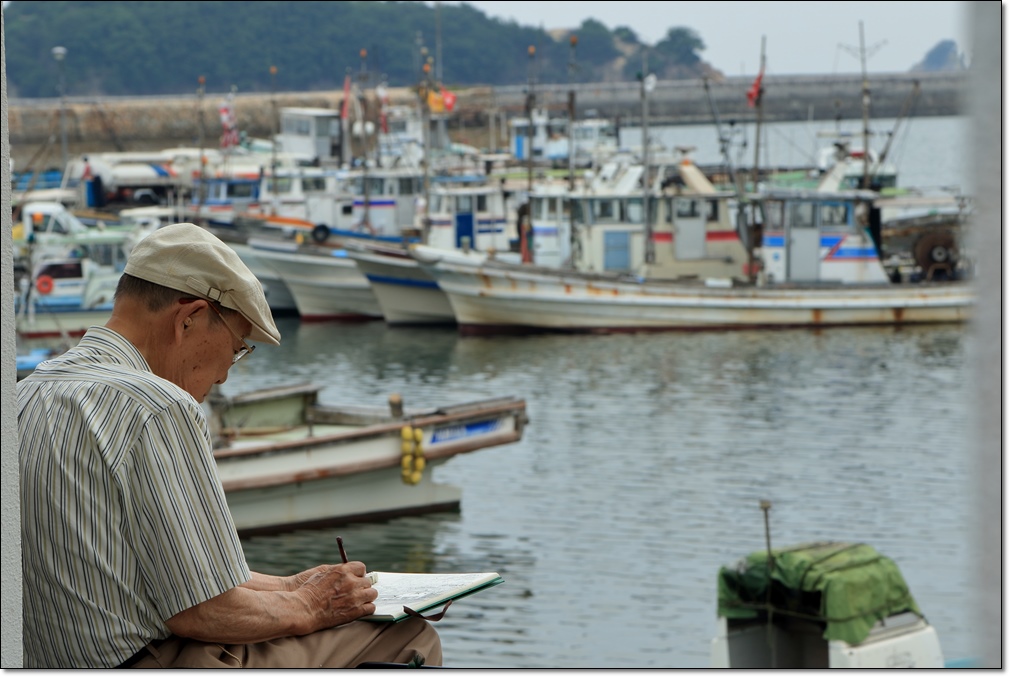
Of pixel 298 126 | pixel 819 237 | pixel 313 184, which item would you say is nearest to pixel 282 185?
pixel 313 184

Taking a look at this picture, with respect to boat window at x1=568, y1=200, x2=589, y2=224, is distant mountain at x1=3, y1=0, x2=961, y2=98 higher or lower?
higher

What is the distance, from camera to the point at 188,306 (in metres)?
2.29

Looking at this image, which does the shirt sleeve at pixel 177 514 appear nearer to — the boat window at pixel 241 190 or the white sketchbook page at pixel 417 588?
the white sketchbook page at pixel 417 588

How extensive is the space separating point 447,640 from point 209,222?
64.5 ft

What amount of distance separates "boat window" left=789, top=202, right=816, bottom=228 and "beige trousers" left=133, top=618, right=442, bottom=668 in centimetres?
2198

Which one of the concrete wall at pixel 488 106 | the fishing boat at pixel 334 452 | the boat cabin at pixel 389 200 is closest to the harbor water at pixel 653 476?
the fishing boat at pixel 334 452

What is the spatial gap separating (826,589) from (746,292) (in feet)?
53.7

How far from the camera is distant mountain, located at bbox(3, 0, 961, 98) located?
260 feet

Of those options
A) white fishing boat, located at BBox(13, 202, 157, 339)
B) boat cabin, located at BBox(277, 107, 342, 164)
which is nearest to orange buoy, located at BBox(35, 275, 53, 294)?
white fishing boat, located at BBox(13, 202, 157, 339)

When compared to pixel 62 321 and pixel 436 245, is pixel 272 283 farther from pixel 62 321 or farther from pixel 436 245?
pixel 62 321

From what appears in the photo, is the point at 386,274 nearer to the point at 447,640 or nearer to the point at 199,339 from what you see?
the point at 447,640

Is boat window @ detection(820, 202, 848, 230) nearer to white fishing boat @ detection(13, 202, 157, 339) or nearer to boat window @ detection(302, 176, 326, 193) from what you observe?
white fishing boat @ detection(13, 202, 157, 339)

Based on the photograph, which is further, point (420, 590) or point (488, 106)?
point (488, 106)

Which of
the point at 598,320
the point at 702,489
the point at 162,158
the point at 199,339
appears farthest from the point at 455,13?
the point at 199,339
